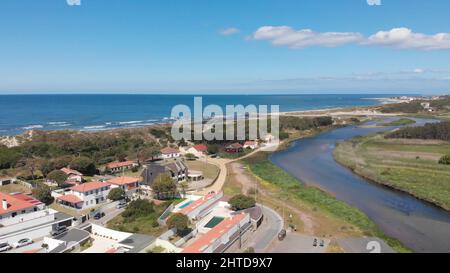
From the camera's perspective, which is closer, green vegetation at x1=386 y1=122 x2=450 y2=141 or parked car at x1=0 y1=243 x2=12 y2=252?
parked car at x1=0 y1=243 x2=12 y2=252

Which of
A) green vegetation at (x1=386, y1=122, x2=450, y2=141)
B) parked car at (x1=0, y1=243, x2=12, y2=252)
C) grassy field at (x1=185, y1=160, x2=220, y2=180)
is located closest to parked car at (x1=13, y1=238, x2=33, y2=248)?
parked car at (x1=0, y1=243, x2=12, y2=252)

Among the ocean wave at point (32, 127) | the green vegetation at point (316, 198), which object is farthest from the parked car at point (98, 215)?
the ocean wave at point (32, 127)

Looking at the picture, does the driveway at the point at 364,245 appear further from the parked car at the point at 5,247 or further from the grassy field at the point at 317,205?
the parked car at the point at 5,247

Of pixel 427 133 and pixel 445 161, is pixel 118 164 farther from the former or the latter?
pixel 427 133

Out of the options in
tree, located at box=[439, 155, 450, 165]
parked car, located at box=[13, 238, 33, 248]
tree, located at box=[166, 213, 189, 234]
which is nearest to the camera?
parked car, located at box=[13, 238, 33, 248]

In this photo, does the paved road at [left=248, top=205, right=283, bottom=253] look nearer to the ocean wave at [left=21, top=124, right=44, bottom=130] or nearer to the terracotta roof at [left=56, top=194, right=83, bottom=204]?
the terracotta roof at [left=56, top=194, right=83, bottom=204]
